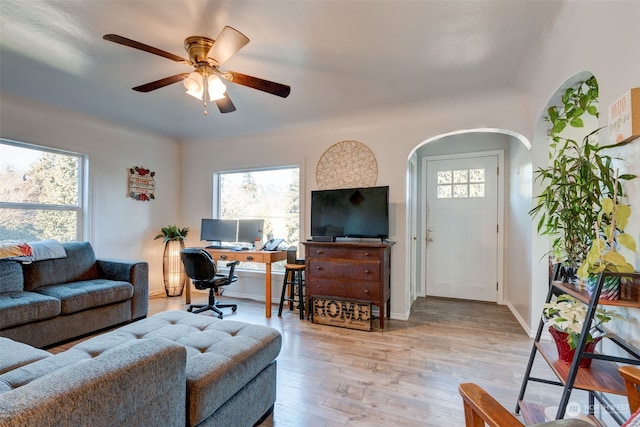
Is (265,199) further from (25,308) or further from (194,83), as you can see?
(25,308)

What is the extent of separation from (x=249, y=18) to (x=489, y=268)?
4.05 meters

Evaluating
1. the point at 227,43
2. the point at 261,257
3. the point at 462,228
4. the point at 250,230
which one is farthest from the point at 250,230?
the point at 462,228

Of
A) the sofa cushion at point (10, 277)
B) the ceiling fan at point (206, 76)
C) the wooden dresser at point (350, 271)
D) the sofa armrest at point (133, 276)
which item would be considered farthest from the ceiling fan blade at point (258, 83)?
the sofa cushion at point (10, 277)

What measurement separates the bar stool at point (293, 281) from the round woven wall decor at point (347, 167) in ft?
3.15

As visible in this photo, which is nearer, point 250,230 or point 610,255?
point 610,255

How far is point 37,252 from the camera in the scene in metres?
2.79

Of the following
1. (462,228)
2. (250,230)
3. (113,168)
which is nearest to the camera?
(113,168)

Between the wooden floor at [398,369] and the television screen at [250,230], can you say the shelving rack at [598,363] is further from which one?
the television screen at [250,230]

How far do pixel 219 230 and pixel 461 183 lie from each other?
11.6ft

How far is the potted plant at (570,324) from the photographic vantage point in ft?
4.26

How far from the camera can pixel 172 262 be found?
13.8 feet

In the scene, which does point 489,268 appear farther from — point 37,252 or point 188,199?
point 37,252

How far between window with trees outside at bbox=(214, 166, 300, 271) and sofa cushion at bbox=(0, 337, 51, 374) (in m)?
2.75

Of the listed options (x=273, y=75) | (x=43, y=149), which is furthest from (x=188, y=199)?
(x=273, y=75)
